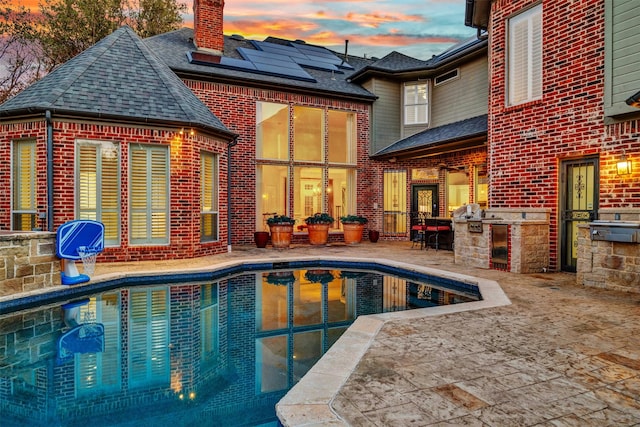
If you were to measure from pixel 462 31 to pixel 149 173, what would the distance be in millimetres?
34838

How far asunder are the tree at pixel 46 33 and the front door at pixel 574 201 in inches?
725

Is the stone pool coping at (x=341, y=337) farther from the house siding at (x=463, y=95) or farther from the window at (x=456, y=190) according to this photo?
the house siding at (x=463, y=95)

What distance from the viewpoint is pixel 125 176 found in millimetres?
7852

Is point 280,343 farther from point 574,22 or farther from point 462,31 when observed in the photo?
point 462,31

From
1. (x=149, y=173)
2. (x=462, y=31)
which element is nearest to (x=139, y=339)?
(x=149, y=173)

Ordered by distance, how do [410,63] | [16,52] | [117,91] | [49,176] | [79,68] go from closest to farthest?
[49,176], [117,91], [79,68], [410,63], [16,52]

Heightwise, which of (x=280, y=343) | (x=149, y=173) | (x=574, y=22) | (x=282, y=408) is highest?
(x=574, y=22)

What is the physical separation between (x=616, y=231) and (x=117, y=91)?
29.8ft

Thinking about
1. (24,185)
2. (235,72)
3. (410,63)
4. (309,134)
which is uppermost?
(410,63)

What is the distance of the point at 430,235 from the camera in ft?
35.8

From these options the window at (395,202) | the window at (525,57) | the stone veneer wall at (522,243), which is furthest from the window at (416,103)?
the stone veneer wall at (522,243)

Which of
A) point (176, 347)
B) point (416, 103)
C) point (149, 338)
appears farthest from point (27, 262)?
point (416, 103)

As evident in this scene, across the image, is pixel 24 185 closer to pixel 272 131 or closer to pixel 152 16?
pixel 272 131

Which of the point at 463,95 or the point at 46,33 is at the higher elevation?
the point at 46,33
